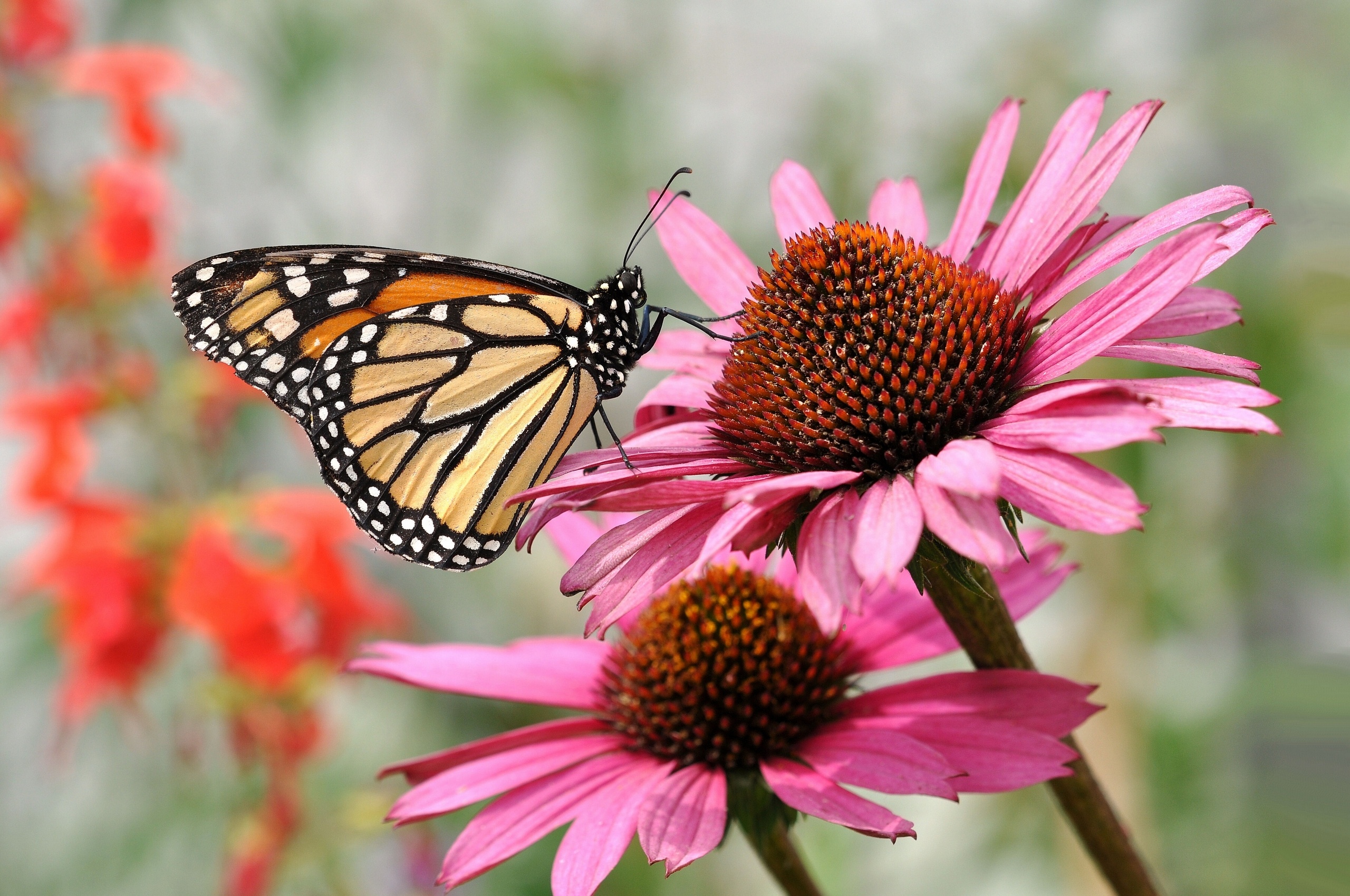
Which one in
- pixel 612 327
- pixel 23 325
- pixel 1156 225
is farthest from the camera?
pixel 23 325

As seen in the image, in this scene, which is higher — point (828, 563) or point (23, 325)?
point (23, 325)

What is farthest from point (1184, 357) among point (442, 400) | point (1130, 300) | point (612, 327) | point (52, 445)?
point (52, 445)

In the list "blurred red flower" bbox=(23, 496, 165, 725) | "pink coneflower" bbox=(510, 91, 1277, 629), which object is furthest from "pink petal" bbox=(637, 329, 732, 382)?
"blurred red flower" bbox=(23, 496, 165, 725)

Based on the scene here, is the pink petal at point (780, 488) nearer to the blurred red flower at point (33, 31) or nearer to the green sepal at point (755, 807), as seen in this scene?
the green sepal at point (755, 807)

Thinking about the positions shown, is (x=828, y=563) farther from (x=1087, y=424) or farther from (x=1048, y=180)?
(x=1048, y=180)

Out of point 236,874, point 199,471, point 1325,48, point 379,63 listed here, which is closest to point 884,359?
point 236,874

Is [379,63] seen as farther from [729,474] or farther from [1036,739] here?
[1036,739]

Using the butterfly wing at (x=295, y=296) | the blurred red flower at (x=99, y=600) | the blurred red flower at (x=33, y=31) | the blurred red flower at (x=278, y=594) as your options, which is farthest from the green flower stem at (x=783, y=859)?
the blurred red flower at (x=33, y=31)
